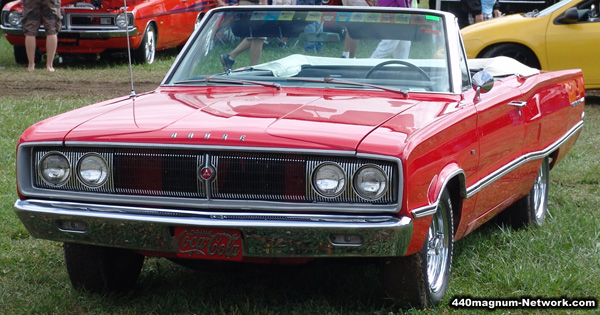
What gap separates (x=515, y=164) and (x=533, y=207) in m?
0.76

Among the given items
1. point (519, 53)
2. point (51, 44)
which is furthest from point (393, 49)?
point (51, 44)

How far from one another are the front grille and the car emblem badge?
0.04 feet

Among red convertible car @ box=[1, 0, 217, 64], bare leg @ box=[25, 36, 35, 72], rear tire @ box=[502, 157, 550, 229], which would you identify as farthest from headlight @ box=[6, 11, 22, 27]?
rear tire @ box=[502, 157, 550, 229]

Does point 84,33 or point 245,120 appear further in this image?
point 84,33

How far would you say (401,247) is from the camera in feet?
12.6

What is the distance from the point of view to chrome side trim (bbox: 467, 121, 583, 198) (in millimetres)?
4678

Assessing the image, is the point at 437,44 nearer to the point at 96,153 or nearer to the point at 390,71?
the point at 390,71

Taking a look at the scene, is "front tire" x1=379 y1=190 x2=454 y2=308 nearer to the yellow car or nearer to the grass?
the grass

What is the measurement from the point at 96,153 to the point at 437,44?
201 centimetres

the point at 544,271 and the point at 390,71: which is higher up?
the point at 390,71

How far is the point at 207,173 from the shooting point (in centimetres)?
395

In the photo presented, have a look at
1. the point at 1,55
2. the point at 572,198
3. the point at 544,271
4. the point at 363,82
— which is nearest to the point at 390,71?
the point at 363,82

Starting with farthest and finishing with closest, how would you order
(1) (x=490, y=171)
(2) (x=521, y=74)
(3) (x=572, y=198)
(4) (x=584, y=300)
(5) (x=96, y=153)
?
(3) (x=572, y=198) → (2) (x=521, y=74) → (1) (x=490, y=171) → (4) (x=584, y=300) → (5) (x=96, y=153)

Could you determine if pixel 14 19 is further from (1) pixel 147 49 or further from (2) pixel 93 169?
(2) pixel 93 169
